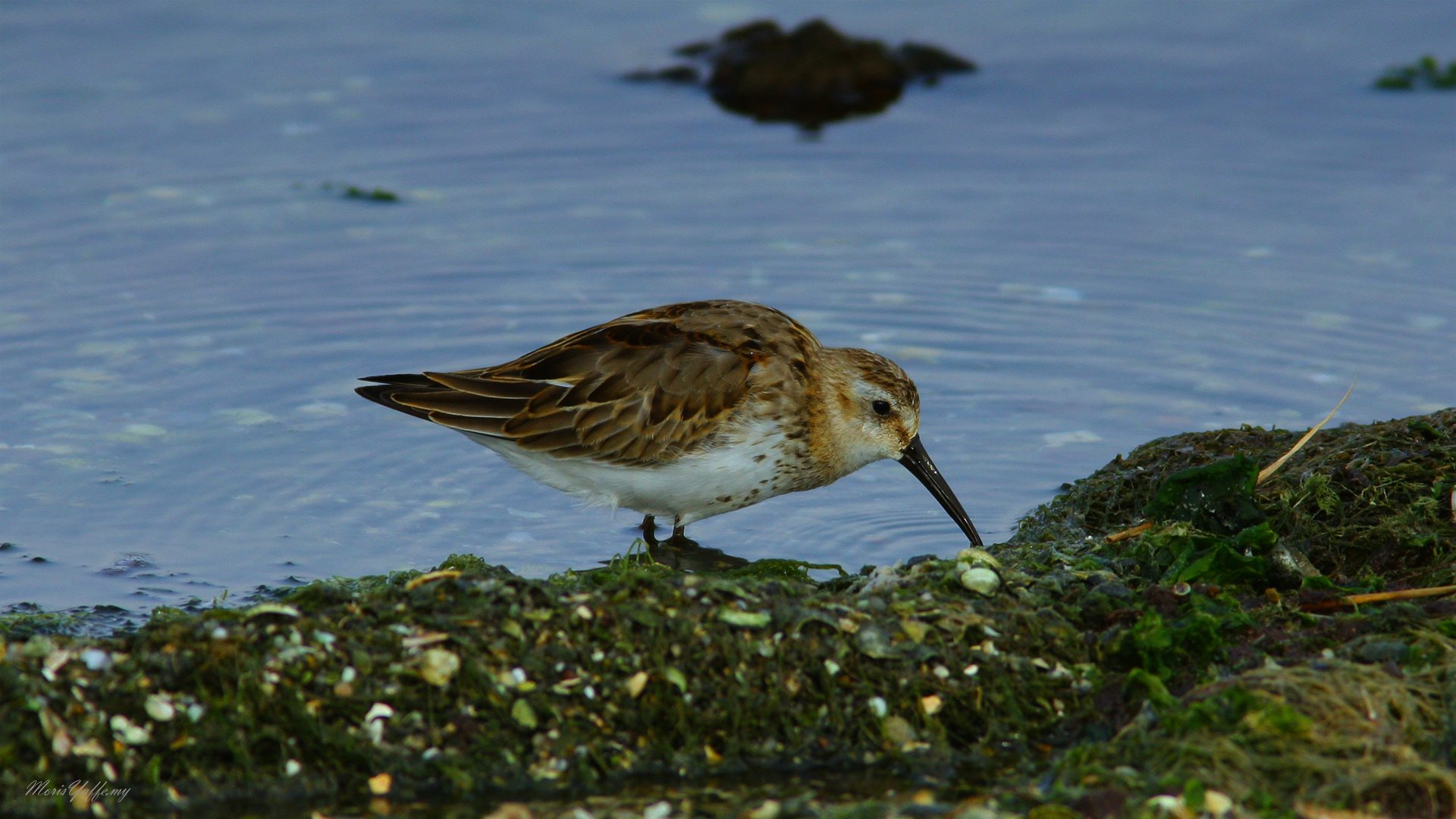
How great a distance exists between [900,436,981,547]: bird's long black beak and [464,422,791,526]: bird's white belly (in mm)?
667

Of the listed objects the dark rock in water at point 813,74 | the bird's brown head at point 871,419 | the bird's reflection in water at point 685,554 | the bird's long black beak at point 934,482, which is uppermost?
the dark rock in water at point 813,74

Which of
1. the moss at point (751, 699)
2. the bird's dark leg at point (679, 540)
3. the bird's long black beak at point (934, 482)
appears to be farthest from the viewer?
the bird's dark leg at point (679, 540)

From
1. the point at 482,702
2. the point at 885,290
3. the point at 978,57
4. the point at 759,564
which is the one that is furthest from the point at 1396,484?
the point at 978,57

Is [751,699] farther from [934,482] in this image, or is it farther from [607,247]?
[607,247]

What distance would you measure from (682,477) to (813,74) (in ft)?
23.3

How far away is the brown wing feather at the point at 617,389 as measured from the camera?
270 inches

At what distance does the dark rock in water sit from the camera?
42.7 ft

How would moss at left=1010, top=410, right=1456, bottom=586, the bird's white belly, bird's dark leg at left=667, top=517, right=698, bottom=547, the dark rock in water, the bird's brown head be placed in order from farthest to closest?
the dark rock in water < bird's dark leg at left=667, top=517, right=698, bottom=547 < the bird's brown head < the bird's white belly < moss at left=1010, top=410, right=1456, bottom=586

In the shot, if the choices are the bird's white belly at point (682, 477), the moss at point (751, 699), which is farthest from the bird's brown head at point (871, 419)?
the moss at point (751, 699)

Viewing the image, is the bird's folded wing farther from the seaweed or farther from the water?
the seaweed

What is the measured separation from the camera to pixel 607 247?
10453mm

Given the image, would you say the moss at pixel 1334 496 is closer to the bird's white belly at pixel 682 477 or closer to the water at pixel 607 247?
the water at pixel 607 247

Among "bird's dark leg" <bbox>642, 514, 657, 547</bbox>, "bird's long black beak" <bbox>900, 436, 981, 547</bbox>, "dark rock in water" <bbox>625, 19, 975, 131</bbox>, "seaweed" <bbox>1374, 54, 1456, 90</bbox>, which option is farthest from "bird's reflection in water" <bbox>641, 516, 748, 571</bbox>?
"seaweed" <bbox>1374, 54, 1456, 90</bbox>

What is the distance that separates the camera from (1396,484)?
5.95 meters
